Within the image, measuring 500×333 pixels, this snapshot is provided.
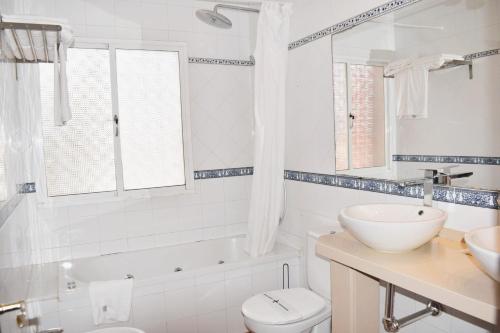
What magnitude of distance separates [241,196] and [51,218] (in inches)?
63.9

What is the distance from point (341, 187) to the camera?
2.55 m

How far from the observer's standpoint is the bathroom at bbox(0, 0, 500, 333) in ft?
5.31

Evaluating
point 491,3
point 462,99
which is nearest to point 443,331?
point 462,99

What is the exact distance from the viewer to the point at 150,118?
129 inches

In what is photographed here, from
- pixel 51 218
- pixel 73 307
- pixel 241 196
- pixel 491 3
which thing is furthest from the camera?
pixel 241 196

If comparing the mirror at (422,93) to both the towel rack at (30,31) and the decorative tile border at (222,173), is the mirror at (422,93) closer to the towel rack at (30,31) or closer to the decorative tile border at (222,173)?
the decorative tile border at (222,173)

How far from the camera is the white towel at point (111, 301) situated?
7.66 feet

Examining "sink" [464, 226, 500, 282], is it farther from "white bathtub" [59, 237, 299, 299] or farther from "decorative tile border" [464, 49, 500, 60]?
"white bathtub" [59, 237, 299, 299]

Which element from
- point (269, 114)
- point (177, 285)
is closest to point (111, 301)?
point (177, 285)

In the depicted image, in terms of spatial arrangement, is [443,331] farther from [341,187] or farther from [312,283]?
[341,187]

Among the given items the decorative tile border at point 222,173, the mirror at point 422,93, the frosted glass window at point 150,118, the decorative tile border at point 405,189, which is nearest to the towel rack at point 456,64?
the mirror at point 422,93

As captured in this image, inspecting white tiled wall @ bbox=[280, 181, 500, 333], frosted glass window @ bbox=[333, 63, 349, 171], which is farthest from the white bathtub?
frosted glass window @ bbox=[333, 63, 349, 171]

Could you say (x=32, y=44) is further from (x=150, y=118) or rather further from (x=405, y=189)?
(x=405, y=189)

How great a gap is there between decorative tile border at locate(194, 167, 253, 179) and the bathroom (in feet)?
0.04
